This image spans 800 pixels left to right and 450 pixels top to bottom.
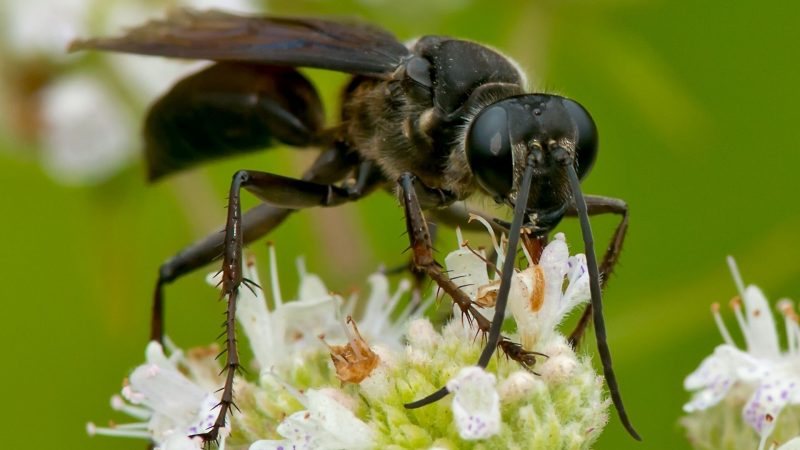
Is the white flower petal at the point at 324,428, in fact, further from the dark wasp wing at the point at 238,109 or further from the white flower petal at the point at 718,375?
the dark wasp wing at the point at 238,109

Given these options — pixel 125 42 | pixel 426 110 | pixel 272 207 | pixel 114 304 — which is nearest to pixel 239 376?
pixel 272 207

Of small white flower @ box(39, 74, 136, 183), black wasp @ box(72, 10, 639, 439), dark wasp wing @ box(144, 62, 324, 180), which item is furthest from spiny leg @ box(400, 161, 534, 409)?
small white flower @ box(39, 74, 136, 183)

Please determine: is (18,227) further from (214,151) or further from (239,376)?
(239,376)

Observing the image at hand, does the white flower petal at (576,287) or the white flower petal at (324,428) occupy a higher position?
the white flower petal at (576,287)

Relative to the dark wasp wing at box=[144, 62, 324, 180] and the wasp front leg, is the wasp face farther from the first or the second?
the dark wasp wing at box=[144, 62, 324, 180]

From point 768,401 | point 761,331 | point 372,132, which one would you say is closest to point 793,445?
point 768,401

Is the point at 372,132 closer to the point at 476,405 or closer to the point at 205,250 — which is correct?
the point at 205,250

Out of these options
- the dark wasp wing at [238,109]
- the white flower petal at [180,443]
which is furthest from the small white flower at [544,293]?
the dark wasp wing at [238,109]
